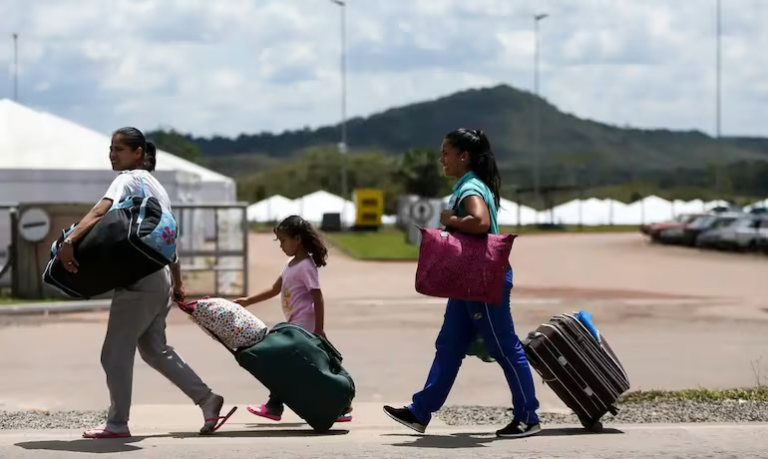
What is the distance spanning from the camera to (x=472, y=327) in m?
7.84

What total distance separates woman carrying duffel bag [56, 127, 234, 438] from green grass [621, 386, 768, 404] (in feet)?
11.2

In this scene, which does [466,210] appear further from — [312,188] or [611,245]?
[312,188]

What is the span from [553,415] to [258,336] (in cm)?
240

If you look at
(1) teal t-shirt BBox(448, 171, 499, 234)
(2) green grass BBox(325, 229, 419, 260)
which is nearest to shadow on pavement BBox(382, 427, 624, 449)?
(1) teal t-shirt BBox(448, 171, 499, 234)

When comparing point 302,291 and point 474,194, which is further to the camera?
point 302,291

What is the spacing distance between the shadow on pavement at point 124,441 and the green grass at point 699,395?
2653 mm

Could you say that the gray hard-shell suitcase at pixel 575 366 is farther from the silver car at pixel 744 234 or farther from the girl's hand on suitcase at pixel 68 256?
the silver car at pixel 744 234

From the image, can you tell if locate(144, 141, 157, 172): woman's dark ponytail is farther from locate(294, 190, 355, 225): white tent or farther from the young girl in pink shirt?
locate(294, 190, 355, 225): white tent

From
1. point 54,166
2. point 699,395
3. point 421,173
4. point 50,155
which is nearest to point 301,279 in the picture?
point 699,395

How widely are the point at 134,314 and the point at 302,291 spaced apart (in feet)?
4.17

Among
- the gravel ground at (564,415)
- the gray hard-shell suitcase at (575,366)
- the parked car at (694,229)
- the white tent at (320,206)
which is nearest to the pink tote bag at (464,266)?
the gray hard-shell suitcase at (575,366)

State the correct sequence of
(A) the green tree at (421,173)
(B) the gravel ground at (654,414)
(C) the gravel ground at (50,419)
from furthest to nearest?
1. (A) the green tree at (421,173)
2. (B) the gravel ground at (654,414)
3. (C) the gravel ground at (50,419)

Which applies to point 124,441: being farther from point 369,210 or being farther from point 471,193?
point 369,210

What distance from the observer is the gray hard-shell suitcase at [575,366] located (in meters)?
8.04
